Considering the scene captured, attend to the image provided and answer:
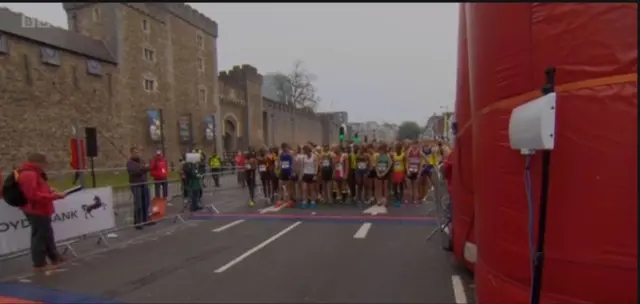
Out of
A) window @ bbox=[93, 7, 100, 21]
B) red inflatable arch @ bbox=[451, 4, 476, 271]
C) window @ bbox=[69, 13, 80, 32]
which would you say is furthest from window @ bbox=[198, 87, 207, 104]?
red inflatable arch @ bbox=[451, 4, 476, 271]

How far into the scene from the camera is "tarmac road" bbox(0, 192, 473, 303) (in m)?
5.25

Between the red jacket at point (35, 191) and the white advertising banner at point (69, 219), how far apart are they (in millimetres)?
485

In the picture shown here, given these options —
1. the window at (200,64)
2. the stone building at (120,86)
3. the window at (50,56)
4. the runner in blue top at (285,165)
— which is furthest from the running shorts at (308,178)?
the window at (200,64)

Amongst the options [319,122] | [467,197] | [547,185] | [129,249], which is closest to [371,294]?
[467,197]

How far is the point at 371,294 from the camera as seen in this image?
205 inches

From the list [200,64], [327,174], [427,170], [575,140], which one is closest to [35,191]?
[575,140]

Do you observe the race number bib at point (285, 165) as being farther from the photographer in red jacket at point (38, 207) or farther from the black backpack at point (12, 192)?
the black backpack at point (12, 192)

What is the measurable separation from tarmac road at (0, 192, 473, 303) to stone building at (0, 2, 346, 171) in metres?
13.4

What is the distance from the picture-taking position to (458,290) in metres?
5.18

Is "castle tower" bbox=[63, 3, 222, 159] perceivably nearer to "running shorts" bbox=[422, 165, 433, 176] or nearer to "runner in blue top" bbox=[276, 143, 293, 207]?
"runner in blue top" bbox=[276, 143, 293, 207]

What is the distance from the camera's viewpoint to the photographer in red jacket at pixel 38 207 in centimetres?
623

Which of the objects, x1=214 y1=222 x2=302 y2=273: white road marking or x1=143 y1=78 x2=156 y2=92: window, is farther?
x1=143 y1=78 x2=156 y2=92: window

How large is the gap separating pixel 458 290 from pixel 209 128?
41.0 metres

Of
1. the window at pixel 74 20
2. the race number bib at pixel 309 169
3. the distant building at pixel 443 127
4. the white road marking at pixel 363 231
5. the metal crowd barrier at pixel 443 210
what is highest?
the window at pixel 74 20
